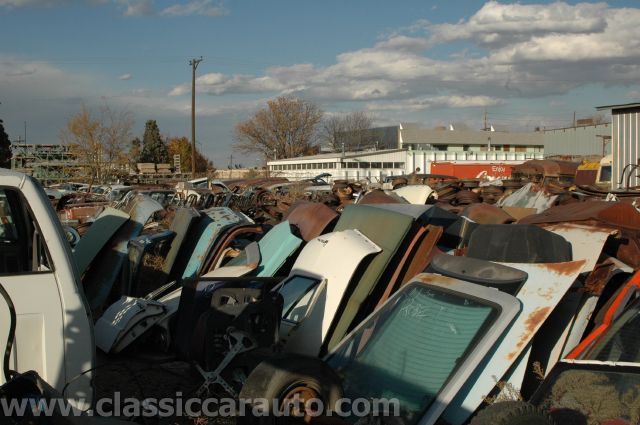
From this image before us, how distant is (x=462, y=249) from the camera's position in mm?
5555

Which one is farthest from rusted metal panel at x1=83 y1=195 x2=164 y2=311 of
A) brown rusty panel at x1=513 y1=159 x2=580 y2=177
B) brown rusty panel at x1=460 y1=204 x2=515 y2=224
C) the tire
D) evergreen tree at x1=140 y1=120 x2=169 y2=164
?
evergreen tree at x1=140 y1=120 x2=169 y2=164

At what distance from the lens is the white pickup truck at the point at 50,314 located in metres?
3.12

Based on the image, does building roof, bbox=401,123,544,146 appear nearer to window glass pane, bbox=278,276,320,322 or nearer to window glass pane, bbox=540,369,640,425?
window glass pane, bbox=278,276,320,322

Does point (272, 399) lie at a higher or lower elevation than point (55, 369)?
lower

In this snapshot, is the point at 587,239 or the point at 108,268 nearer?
the point at 587,239

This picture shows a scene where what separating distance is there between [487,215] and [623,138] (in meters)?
13.4

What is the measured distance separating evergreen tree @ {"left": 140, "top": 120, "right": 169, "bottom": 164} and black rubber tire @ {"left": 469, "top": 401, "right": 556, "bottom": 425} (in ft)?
224

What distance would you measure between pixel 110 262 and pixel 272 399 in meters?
4.95

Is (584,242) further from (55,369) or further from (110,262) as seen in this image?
(110,262)

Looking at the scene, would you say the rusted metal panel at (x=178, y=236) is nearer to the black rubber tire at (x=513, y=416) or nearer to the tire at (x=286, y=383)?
the tire at (x=286, y=383)

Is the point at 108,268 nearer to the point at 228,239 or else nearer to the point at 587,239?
the point at 228,239

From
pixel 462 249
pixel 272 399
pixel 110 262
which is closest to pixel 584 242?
pixel 462 249

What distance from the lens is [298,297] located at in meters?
5.38

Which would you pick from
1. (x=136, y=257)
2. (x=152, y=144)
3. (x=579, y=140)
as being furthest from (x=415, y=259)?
(x=152, y=144)
